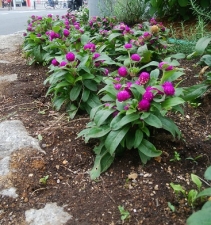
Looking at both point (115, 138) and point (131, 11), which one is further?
point (131, 11)

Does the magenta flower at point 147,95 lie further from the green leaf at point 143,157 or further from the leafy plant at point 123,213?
the leafy plant at point 123,213

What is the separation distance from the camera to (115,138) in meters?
1.69

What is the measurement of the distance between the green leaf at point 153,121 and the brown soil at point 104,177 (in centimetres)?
31

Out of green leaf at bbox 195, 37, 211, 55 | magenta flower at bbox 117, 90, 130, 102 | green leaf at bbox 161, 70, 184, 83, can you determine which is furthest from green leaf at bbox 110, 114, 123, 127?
green leaf at bbox 195, 37, 211, 55

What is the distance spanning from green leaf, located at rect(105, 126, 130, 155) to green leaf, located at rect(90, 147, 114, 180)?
169 millimetres

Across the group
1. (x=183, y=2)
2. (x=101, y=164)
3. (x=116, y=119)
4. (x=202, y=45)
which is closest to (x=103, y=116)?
(x=116, y=119)

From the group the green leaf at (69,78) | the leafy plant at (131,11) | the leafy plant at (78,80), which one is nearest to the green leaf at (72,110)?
the leafy plant at (78,80)

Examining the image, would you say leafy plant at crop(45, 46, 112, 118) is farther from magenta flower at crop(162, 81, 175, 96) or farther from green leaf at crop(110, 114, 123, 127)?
magenta flower at crop(162, 81, 175, 96)

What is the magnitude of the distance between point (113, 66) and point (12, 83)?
121 centimetres

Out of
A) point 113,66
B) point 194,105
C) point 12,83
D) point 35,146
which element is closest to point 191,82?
point 194,105

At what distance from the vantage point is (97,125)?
70.6 inches

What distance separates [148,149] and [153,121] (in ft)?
0.66

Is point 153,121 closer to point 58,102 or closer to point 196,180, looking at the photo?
point 196,180

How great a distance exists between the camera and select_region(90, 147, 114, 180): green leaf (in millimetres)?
1792
